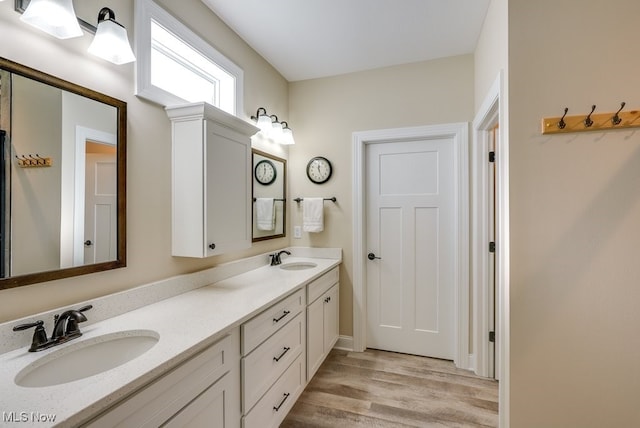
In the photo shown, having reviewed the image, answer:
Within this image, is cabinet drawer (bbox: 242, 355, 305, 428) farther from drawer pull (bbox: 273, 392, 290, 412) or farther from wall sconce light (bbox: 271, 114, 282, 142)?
wall sconce light (bbox: 271, 114, 282, 142)

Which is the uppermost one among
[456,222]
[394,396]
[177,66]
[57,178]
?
[177,66]

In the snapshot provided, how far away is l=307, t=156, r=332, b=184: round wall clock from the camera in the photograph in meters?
2.87

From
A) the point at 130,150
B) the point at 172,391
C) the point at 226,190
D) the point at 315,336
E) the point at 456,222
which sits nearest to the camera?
the point at 172,391

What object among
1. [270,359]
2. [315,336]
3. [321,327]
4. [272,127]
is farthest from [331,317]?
[272,127]

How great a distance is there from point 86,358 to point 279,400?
1.06m

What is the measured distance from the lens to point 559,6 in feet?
4.57

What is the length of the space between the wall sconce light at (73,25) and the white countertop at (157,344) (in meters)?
1.18

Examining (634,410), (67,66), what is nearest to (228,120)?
(67,66)

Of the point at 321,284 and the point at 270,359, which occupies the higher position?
the point at 321,284

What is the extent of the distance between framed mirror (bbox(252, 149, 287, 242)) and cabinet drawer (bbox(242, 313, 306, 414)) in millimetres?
866

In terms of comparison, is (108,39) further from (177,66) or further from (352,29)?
(352,29)

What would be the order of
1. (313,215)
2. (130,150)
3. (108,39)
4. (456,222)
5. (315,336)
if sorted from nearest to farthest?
(108,39)
(130,150)
(315,336)
(456,222)
(313,215)

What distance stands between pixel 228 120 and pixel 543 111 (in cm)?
173

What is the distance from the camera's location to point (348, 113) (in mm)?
2834
